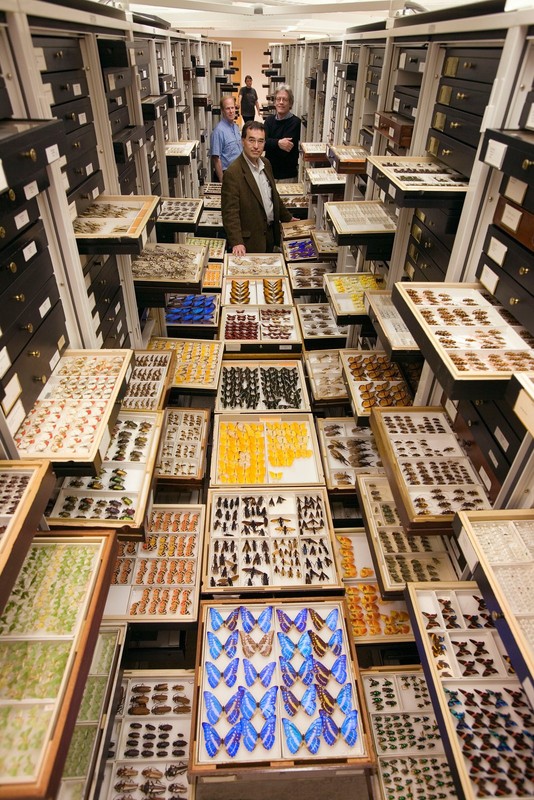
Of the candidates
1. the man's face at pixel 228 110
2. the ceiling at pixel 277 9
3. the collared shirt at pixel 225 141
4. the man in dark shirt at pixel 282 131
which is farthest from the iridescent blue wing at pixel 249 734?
the man's face at pixel 228 110

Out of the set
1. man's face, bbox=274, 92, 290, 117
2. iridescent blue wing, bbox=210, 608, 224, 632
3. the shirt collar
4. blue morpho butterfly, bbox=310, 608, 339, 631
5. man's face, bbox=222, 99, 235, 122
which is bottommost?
iridescent blue wing, bbox=210, 608, 224, 632

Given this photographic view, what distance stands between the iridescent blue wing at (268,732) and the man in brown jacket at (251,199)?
5.21 meters

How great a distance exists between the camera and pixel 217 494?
3594 mm

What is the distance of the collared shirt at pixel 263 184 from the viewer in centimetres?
587

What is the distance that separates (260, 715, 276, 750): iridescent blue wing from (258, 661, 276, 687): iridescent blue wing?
0.18 metres

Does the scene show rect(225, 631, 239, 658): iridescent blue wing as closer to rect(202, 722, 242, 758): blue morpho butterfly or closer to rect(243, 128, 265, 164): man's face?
rect(202, 722, 242, 758): blue morpho butterfly

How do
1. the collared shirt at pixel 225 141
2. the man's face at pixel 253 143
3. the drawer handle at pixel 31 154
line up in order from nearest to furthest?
the drawer handle at pixel 31 154, the man's face at pixel 253 143, the collared shirt at pixel 225 141

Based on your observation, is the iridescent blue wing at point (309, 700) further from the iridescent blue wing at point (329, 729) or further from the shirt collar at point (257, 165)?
the shirt collar at point (257, 165)

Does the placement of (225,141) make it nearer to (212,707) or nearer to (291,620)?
(291,620)

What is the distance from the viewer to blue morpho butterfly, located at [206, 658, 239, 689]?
106 inches

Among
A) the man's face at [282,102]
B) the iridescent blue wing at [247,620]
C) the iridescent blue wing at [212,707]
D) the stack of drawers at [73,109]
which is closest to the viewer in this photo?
the iridescent blue wing at [212,707]

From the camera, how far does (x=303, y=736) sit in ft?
8.15

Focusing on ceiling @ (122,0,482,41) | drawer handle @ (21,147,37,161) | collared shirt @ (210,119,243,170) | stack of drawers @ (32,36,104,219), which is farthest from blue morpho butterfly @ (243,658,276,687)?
collared shirt @ (210,119,243,170)

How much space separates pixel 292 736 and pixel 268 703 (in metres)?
0.20
